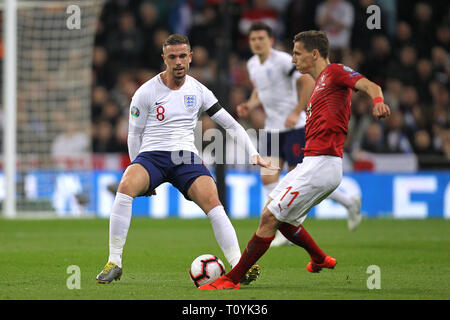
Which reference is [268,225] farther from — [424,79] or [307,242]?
[424,79]

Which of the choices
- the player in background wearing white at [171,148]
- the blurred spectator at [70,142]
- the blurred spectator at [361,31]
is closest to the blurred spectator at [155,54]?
the blurred spectator at [70,142]

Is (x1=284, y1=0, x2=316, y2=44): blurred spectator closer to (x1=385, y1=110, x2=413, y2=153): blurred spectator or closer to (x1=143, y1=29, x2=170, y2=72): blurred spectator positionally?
(x1=143, y1=29, x2=170, y2=72): blurred spectator

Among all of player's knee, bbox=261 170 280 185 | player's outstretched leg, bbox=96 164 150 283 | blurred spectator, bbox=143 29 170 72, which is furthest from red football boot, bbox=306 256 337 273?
blurred spectator, bbox=143 29 170 72

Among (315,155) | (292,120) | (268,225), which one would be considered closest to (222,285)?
(268,225)

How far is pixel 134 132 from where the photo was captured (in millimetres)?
6895

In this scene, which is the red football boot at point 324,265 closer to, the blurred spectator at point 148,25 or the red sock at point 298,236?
the red sock at point 298,236

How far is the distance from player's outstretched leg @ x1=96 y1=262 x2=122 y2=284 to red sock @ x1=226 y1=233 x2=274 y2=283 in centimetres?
93

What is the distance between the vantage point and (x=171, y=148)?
22.3 ft

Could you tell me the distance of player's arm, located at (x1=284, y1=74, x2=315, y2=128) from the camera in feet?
31.0

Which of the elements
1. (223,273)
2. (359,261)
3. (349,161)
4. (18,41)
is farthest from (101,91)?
(223,273)

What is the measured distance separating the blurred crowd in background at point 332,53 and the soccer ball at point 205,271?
9715 millimetres

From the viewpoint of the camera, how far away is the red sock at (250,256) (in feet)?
20.2

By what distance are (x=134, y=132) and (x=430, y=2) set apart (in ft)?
44.0
